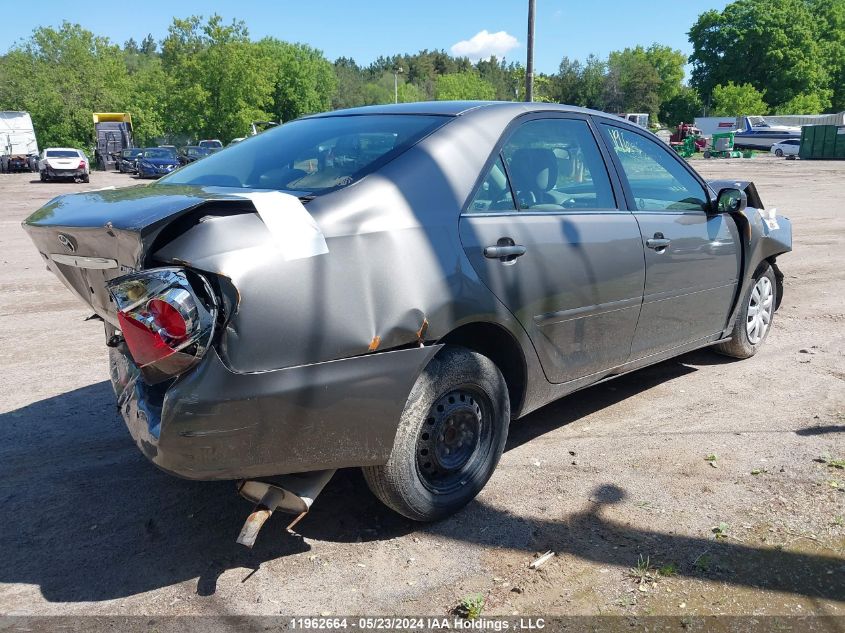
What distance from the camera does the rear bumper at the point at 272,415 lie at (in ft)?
7.75

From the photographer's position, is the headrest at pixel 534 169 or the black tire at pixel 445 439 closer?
the black tire at pixel 445 439

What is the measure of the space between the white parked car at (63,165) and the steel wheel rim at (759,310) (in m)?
34.8

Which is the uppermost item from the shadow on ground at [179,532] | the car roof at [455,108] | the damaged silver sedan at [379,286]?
the car roof at [455,108]

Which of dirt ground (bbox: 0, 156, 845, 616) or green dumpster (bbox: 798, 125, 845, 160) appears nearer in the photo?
dirt ground (bbox: 0, 156, 845, 616)

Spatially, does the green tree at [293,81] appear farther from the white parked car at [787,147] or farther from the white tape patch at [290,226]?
the white tape patch at [290,226]

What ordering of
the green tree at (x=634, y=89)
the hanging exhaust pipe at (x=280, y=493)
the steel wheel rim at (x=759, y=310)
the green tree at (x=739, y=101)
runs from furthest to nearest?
1. the green tree at (x=634, y=89)
2. the green tree at (x=739, y=101)
3. the steel wheel rim at (x=759, y=310)
4. the hanging exhaust pipe at (x=280, y=493)

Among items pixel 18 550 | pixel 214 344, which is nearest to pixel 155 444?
pixel 214 344

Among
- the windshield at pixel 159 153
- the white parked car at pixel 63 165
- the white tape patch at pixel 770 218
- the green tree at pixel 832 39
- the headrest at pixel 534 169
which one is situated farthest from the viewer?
the green tree at pixel 832 39

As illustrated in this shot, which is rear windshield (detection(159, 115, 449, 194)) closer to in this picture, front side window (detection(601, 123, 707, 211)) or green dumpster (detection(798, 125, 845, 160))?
front side window (detection(601, 123, 707, 211))

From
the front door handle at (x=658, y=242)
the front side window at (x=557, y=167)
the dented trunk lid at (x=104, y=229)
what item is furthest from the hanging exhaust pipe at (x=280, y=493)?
the front door handle at (x=658, y=242)

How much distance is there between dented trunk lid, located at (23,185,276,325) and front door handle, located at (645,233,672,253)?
226 centimetres

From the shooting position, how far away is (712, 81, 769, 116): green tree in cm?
7494

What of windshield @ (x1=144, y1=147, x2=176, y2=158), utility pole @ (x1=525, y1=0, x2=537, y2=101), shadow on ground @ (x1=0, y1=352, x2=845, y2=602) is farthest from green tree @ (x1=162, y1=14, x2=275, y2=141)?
shadow on ground @ (x1=0, y1=352, x2=845, y2=602)

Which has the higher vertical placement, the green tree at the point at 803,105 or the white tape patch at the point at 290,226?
the green tree at the point at 803,105
